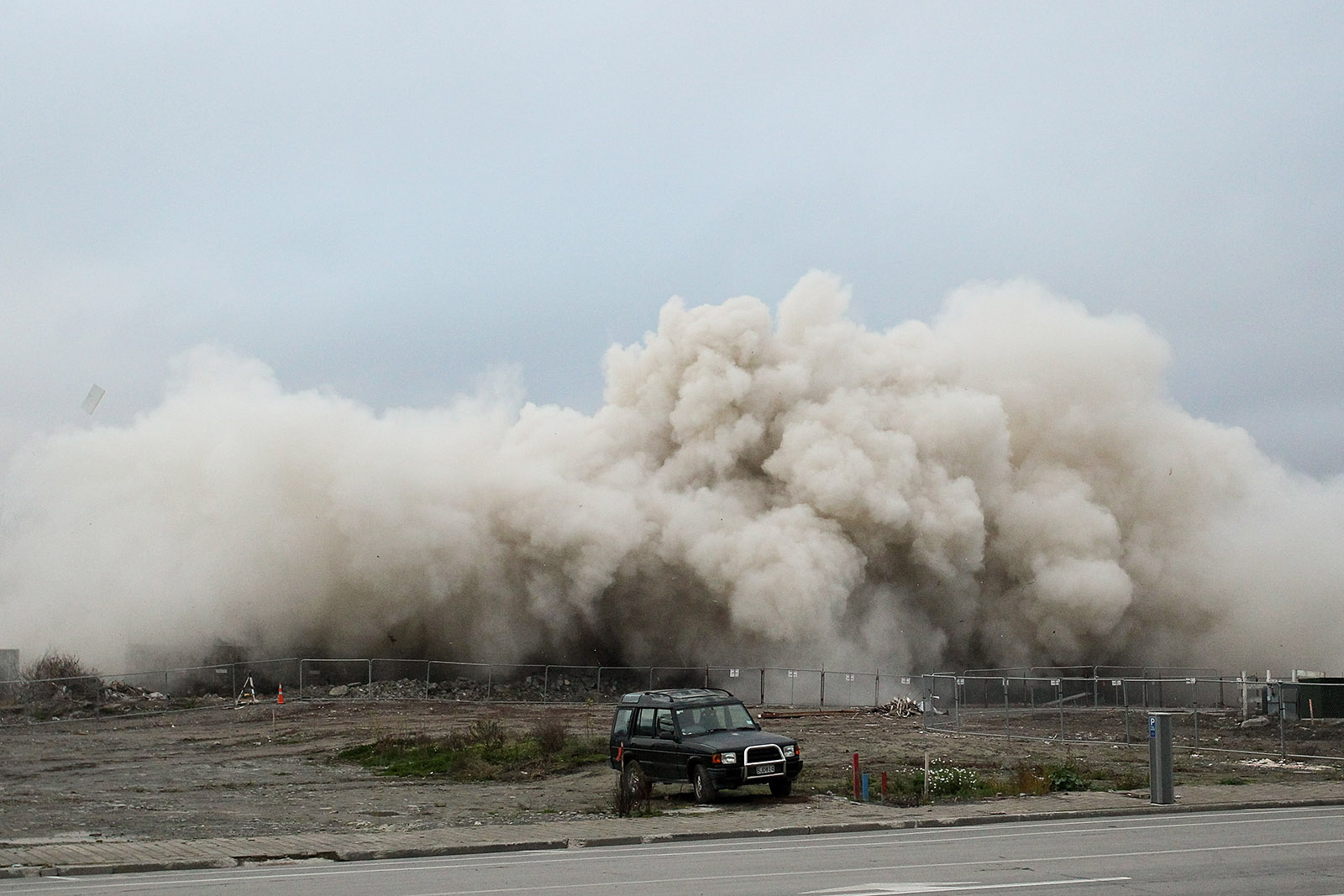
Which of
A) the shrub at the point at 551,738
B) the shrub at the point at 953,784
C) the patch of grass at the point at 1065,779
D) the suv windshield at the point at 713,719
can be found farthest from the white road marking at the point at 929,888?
the shrub at the point at 551,738

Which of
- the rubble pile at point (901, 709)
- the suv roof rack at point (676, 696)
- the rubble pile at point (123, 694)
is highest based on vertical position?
the suv roof rack at point (676, 696)

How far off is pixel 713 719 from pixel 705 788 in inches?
61.2

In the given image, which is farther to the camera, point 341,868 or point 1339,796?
point 1339,796

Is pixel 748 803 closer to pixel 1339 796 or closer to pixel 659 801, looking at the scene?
pixel 659 801

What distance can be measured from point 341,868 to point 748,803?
765 centimetres

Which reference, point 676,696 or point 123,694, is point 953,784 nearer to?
point 676,696

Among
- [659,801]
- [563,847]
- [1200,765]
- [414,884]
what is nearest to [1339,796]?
[1200,765]

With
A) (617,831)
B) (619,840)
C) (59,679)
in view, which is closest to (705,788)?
(617,831)

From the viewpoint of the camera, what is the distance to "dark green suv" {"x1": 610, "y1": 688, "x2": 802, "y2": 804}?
65.6 feet

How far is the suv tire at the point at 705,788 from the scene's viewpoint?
786 inches

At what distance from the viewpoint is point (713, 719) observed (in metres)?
21.3

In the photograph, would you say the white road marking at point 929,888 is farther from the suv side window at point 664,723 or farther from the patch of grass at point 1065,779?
the patch of grass at point 1065,779

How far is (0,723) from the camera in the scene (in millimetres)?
36281

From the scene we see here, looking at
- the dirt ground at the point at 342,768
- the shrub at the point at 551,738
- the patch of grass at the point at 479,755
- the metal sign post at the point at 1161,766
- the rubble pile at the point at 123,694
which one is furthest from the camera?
the rubble pile at the point at 123,694
